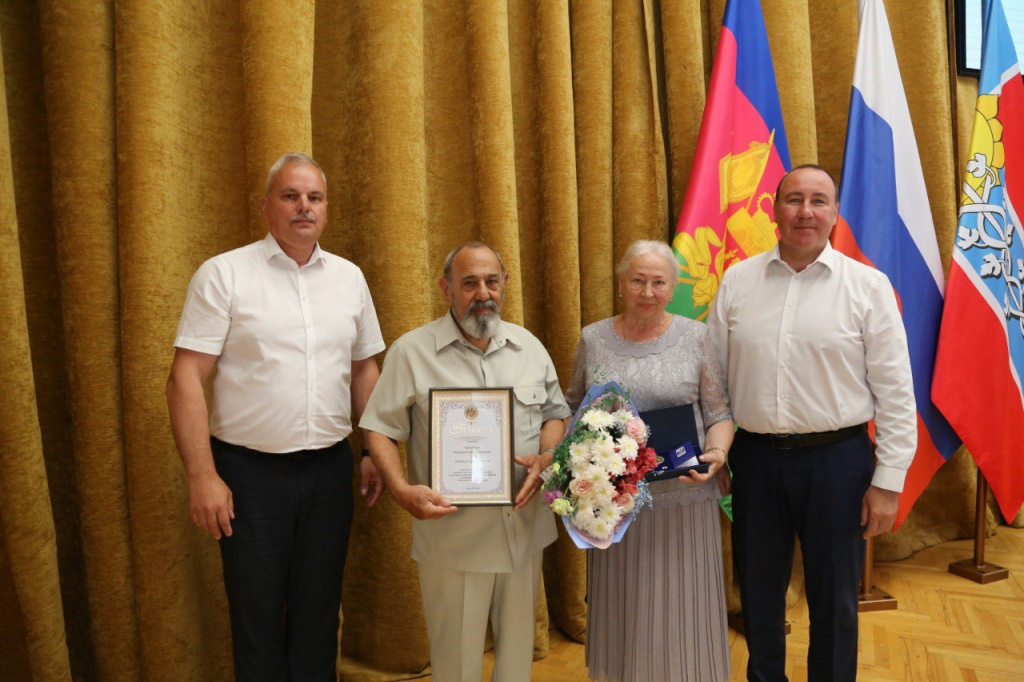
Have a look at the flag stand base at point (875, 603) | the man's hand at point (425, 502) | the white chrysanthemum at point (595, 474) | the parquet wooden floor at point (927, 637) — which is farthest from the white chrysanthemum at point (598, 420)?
the flag stand base at point (875, 603)

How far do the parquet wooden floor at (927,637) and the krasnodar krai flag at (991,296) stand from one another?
0.53 metres

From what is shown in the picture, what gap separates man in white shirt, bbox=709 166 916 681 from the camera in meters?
2.14

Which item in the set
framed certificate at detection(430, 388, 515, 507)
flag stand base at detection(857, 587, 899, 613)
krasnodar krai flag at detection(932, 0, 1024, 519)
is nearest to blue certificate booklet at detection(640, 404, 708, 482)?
framed certificate at detection(430, 388, 515, 507)

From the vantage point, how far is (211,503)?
1.88 m

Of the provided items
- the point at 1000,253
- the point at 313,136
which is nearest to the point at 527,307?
the point at 313,136

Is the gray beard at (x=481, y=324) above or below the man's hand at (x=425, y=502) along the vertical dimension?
above

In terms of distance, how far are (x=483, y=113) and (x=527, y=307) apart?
2.96 ft

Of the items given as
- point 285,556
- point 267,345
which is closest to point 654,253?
point 267,345

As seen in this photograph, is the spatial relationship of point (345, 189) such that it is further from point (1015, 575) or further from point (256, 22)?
point (1015, 575)

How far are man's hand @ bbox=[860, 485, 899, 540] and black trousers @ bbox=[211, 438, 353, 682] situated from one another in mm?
1676

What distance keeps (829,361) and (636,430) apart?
2.48 feet

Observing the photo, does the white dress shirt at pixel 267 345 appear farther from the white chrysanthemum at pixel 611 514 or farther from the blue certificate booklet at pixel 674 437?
the blue certificate booklet at pixel 674 437

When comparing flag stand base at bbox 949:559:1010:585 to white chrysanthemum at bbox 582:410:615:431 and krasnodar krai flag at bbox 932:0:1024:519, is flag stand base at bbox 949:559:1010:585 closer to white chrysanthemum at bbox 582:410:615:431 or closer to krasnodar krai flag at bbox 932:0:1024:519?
krasnodar krai flag at bbox 932:0:1024:519

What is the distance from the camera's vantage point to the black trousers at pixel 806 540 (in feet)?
7.03
